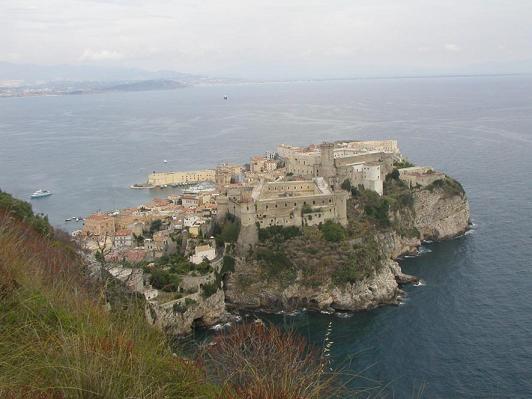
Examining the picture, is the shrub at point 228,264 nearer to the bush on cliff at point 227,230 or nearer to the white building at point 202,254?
the white building at point 202,254

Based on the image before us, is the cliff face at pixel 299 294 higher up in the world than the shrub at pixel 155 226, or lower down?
lower down

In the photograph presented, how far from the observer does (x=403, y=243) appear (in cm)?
2427

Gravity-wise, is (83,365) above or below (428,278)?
above

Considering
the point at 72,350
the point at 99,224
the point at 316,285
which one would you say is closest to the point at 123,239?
the point at 99,224

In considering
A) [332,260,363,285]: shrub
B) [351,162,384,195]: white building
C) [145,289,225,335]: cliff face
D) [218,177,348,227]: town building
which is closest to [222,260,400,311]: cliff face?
[332,260,363,285]: shrub

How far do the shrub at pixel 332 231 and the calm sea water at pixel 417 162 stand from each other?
320 cm

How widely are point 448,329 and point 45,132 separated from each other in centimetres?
6629

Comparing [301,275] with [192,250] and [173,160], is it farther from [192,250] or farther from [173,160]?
[173,160]

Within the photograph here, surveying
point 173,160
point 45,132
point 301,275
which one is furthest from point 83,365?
point 45,132

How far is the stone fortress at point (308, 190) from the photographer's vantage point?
817 inches

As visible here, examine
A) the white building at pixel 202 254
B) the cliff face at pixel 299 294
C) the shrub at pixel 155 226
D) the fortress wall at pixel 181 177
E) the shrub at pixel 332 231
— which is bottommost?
the fortress wall at pixel 181 177

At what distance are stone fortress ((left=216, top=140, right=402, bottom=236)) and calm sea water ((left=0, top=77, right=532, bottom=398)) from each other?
161 inches

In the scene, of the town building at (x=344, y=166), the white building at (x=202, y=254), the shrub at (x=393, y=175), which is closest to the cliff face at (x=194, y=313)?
the white building at (x=202, y=254)

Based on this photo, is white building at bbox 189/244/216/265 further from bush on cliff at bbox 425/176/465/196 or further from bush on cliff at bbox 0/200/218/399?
bush on cliff at bbox 0/200/218/399
